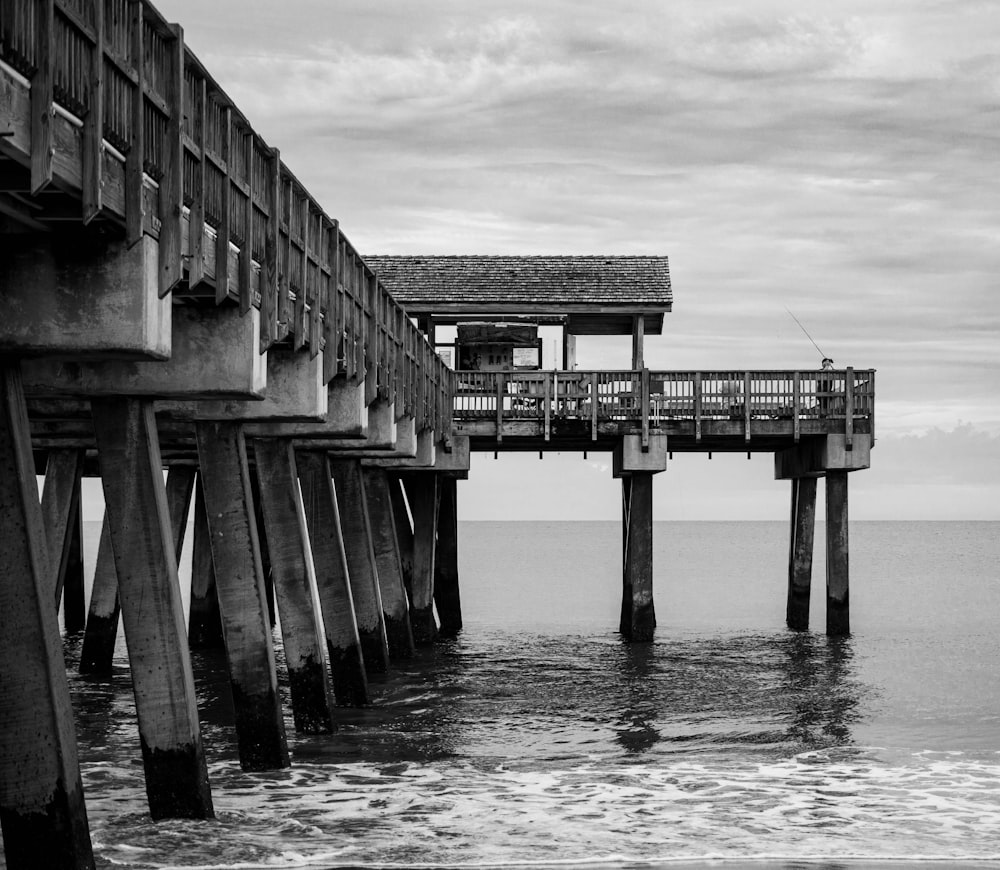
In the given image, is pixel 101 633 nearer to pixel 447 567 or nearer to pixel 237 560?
pixel 447 567

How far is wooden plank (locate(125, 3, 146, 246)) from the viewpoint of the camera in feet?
31.3

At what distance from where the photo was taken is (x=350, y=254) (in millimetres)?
18562

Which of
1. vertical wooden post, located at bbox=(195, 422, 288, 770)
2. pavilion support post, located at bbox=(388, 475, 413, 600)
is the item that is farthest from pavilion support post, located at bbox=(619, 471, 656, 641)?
vertical wooden post, located at bbox=(195, 422, 288, 770)

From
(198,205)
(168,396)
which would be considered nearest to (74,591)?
(168,396)

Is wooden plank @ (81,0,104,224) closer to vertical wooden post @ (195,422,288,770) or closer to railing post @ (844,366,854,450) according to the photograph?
vertical wooden post @ (195,422,288,770)

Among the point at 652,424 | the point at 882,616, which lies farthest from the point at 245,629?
the point at 882,616

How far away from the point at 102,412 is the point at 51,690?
293 cm

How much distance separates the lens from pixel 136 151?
9.62 metres

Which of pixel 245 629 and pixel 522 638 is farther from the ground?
pixel 245 629

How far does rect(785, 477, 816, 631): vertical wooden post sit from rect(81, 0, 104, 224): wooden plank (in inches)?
1040

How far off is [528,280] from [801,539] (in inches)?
333

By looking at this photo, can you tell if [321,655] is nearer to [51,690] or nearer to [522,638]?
[51,690]

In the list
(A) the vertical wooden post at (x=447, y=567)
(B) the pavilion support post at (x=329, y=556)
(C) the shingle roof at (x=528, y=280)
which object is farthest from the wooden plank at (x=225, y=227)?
(A) the vertical wooden post at (x=447, y=567)

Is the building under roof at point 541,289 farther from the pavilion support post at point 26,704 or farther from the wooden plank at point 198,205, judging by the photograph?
the pavilion support post at point 26,704
